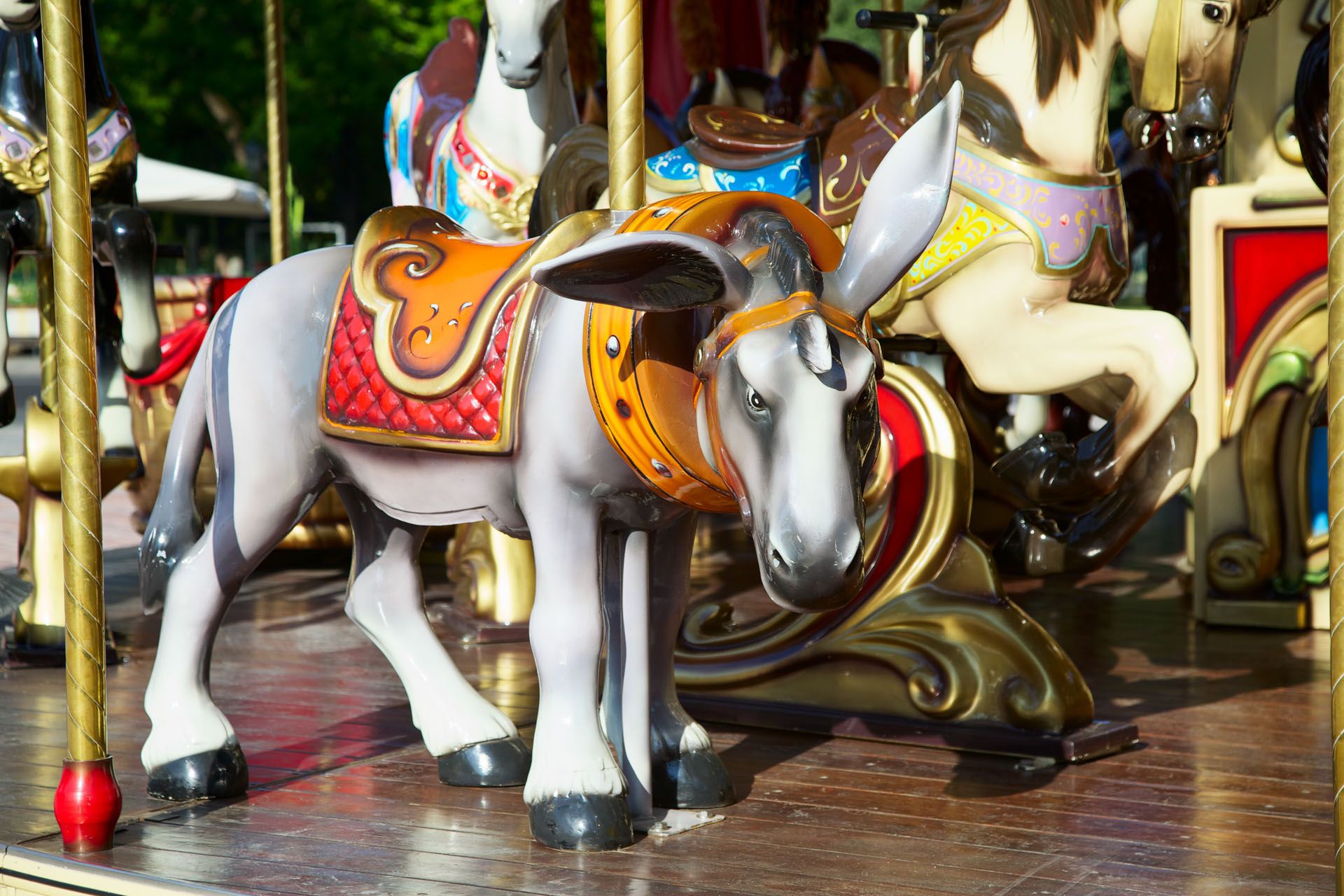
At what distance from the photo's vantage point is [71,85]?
2.92 metres

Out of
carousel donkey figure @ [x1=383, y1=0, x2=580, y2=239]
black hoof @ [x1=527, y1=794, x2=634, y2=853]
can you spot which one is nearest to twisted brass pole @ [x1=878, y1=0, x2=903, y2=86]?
carousel donkey figure @ [x1=383, y1=0, x2=580, y2=239]

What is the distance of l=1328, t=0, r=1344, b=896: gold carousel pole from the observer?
6.86 ft

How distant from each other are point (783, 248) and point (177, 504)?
150 cm

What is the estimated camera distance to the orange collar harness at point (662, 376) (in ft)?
9.06

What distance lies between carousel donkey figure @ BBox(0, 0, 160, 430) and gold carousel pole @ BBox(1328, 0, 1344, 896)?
345cm

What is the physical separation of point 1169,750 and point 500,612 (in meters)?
2.32

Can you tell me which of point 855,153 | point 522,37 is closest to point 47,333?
point 522,37

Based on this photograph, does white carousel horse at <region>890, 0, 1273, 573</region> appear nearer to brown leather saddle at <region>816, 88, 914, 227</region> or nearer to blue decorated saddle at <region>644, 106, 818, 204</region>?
brown leather saddle at <region>816, 88, 914, 227</region>

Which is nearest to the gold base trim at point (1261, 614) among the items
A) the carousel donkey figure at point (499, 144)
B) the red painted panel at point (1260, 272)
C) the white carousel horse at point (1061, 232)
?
the red painted panel at point (1260, 272)

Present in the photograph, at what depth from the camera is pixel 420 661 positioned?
11.7ft

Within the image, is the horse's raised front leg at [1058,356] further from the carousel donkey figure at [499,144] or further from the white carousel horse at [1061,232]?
the carousel donkey figure at [499,144]

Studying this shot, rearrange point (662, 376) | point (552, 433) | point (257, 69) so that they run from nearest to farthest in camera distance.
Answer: point (662, 376), point (552, 433), point (257, 69)

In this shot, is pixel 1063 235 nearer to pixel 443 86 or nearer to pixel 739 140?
pixel 739 140

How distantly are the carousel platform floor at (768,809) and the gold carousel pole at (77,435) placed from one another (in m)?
0.12
